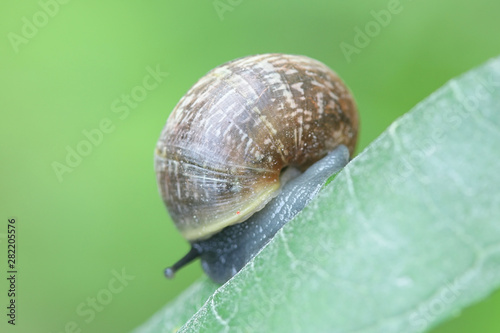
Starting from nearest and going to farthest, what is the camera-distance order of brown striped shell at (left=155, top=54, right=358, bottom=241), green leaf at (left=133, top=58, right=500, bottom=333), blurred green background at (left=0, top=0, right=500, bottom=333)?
green leaf at (left=133, top=58, right=500, bottom=333)
brown striped shell at (left=155, top=54, right=358, bottom=241)
blurred green background at (left=0, top=0, right=500, bottom=333)

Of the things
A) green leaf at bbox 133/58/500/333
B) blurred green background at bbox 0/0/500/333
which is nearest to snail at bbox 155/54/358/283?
green leaf at bbox 133/58/500/333

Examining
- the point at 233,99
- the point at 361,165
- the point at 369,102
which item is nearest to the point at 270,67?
the point at 233,99

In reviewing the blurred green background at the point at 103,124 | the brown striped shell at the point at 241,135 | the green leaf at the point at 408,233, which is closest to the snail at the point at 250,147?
the brown striped shell at the point at 241,135

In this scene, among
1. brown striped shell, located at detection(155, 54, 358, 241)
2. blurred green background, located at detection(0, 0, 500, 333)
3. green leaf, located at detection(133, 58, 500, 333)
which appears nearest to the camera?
green leaf, located at detection(133, 58, 500, 333)

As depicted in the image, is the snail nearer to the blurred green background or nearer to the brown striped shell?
the brown striped shell

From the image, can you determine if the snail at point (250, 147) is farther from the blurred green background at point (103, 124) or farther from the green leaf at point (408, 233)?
the blurred green background at point (103, 124)

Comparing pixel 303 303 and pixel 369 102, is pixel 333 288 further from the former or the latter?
pixel 369 102

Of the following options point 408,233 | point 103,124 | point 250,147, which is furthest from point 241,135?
point 103,124
